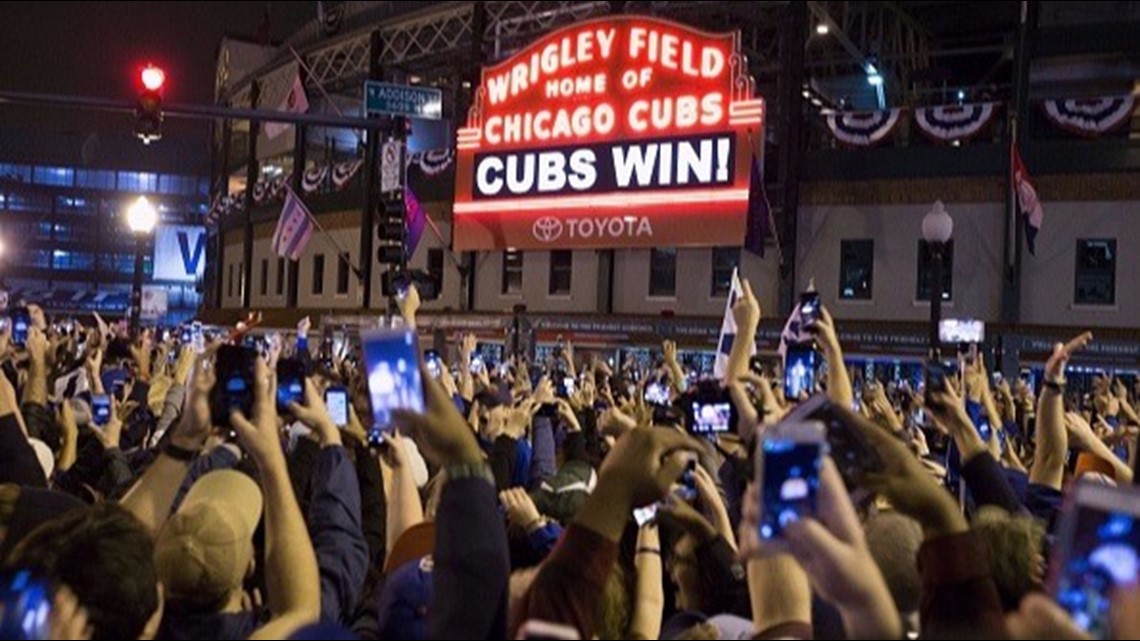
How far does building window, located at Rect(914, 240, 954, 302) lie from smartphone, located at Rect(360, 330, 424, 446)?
25926 mm

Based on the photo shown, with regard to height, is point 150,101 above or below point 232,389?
above

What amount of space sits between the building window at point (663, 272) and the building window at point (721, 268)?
1183mm

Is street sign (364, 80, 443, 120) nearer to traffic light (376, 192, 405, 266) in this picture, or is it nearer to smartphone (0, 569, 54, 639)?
traffic light (376, 192, 405, 266)

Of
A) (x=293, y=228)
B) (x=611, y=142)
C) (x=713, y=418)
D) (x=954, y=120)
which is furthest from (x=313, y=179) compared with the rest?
(x=713, y=418)

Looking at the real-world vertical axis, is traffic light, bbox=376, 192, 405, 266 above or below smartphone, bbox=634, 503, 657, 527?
above

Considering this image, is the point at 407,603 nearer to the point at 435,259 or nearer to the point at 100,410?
the point at 100,410

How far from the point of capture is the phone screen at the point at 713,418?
502 centimetres

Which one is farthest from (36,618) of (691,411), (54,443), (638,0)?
(638,0)

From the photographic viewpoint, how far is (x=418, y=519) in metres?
4.55

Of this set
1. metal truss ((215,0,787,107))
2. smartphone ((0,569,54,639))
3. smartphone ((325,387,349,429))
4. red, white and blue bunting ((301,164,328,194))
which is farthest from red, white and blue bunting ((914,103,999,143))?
smartphone ((0,569,54,639))

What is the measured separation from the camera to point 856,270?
29188 millimetres

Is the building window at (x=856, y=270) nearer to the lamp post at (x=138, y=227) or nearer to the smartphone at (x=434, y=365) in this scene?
the lamp post at (x=138, y=227)

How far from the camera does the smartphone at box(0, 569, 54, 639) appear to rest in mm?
2623

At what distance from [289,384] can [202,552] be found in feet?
4.22
